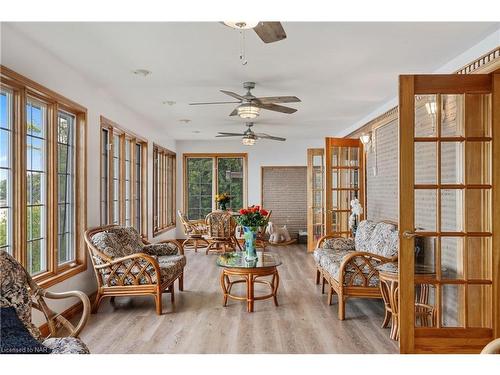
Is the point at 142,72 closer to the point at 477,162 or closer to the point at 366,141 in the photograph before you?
the point at 477,162

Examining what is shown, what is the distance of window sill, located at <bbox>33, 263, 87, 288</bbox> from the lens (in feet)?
11.7

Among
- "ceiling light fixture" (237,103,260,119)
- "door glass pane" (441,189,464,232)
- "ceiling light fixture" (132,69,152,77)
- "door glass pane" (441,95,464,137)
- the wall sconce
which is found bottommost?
"door glass pane" (441,189,464,232)

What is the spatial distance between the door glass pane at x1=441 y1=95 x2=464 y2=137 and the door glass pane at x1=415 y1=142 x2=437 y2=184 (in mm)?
138

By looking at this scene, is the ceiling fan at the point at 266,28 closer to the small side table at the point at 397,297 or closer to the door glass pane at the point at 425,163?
the door glass pane at the point at 425,163

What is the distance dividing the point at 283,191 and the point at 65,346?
8.08 m

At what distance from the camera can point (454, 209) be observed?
3014 millimetres

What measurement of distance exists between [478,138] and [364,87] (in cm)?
212

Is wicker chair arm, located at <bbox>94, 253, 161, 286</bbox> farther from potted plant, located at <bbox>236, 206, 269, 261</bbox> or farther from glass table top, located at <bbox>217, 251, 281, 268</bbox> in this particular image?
potted plant, located at <bbox>236, 206, 269, 261</bbox>

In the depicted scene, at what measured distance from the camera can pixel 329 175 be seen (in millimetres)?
5965

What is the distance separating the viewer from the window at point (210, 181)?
10.1 metres

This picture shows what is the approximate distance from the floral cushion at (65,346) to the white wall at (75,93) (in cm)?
124

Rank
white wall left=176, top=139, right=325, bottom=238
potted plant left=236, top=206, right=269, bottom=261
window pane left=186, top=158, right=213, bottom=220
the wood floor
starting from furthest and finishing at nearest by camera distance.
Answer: window pane left=186, top=158, right=213, bottom=220, white wall left=176, top=139, right=325, bottom=238, potted plant left=236, top=206, right=269, bottom=261, the wood floor

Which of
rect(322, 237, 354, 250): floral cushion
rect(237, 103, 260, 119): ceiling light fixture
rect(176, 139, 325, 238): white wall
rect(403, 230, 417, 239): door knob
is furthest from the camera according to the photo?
rect(176, 139, 325, 238): white wall

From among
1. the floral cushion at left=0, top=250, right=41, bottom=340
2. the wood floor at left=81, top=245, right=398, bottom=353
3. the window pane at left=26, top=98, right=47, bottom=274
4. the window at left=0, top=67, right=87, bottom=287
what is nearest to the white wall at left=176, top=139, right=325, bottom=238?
the wood floor at left=81, top=245, right=398, bottom=353
